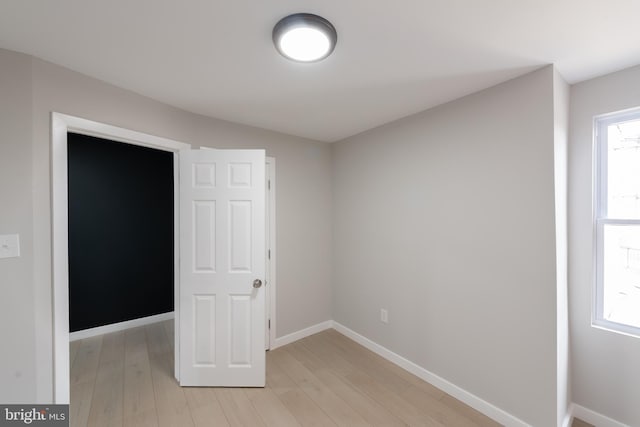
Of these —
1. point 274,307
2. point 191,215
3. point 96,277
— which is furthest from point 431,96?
point 96,277

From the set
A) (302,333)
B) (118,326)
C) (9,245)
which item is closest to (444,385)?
(302,333)

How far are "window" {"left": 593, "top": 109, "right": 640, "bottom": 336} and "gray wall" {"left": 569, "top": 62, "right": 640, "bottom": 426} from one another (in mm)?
78

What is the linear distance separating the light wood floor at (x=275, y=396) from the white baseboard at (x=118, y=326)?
0.30 m

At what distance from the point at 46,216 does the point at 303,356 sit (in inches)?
95.0

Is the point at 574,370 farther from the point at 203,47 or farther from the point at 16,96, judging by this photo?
the point at 16,96

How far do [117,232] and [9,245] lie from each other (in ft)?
7.10

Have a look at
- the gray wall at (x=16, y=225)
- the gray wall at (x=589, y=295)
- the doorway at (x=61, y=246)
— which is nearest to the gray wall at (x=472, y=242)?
the gray wall at (x=589, y=295)

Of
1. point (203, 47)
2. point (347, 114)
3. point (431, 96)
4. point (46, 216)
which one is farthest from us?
point (347, 114)

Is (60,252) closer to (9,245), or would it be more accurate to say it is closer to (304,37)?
(9,245)

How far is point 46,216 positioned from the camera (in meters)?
1.59

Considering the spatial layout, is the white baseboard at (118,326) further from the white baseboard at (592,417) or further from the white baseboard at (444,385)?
the white baseboard at (592,417)

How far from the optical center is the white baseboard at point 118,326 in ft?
10.2

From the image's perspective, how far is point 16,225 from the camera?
4.90 ft

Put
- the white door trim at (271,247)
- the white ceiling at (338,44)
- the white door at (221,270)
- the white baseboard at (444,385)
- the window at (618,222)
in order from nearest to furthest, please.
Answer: the white ceiling at (338,44) → the window at (618,222) → the white baseboard at (444,385) → the white door at (221,270) → the white door trim at (271,247)
